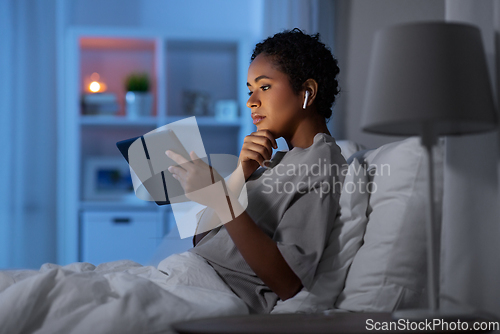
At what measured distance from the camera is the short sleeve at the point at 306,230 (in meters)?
0.96

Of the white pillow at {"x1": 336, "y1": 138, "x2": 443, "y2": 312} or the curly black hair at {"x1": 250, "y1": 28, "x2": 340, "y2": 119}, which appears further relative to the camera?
the curly black hair at {"x1": 250, "y1": 28, "x2": 340, "y2": 119}

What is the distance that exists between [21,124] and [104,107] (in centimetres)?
56

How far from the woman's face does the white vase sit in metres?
1.99

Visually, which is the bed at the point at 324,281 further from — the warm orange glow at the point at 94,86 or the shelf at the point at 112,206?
the warm orange glow at the point at 94,86

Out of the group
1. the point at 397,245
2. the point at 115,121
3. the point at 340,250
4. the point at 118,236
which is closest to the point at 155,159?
the point at 340,250

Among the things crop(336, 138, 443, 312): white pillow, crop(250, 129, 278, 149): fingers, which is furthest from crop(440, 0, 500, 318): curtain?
crop(250, 129, 278, 149): fingers

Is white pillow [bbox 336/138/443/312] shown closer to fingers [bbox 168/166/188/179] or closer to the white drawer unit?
fingers [bbox 168/166/188/179]

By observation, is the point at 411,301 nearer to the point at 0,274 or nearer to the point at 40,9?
the point at 0,274

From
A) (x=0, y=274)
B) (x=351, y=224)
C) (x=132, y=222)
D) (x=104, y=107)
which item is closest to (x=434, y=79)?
(x=351, y=224)

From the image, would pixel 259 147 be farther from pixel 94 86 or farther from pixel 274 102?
pixel 94 86

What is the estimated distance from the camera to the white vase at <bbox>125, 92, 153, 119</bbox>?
3.17m

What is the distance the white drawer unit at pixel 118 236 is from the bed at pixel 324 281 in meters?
1.76

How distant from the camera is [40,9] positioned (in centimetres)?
318

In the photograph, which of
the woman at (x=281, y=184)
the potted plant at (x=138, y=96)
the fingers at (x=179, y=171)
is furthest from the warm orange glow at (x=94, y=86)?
the fingers at (x=179, y=171)
